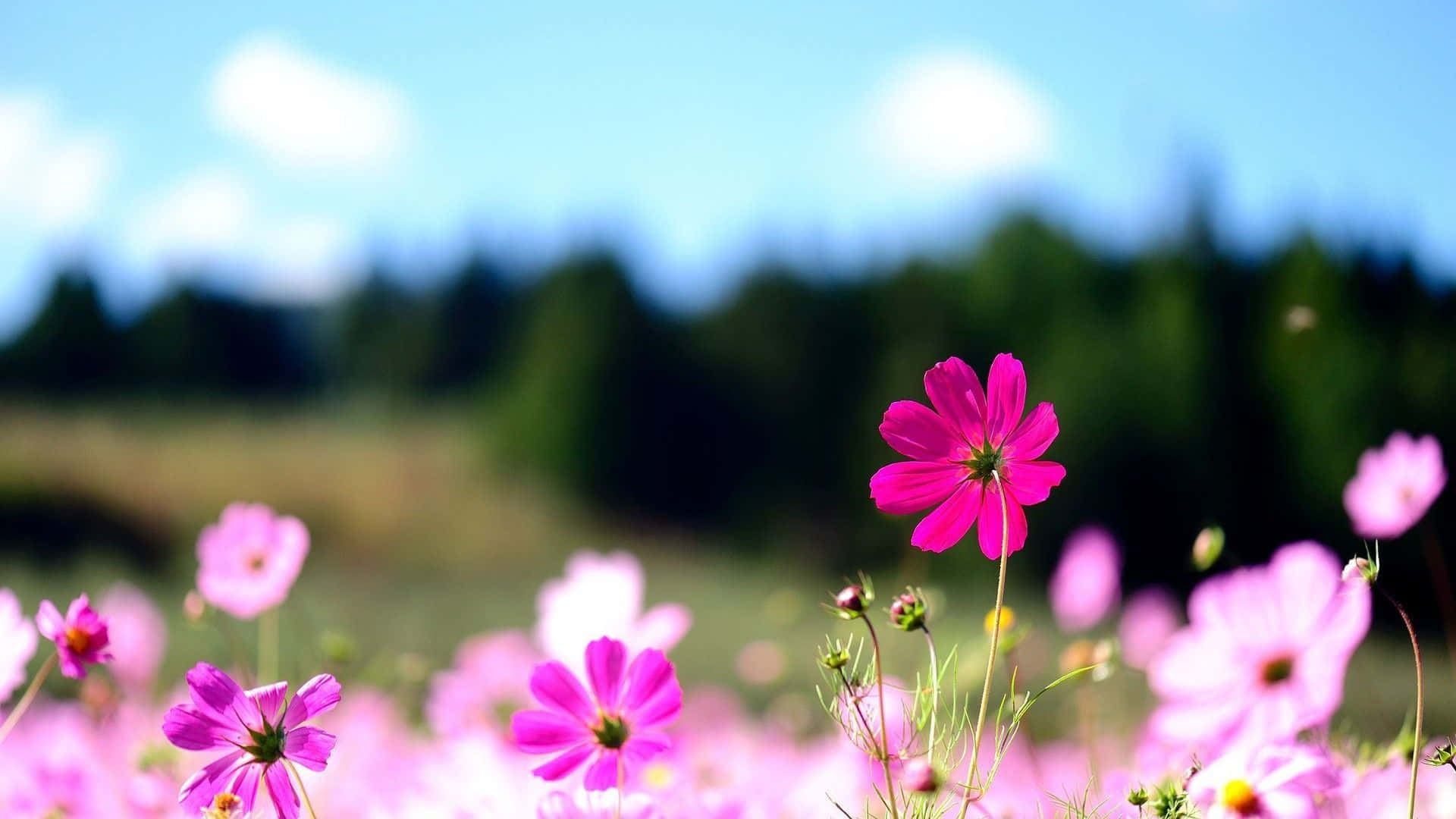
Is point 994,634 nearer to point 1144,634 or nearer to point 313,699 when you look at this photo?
point 313,699

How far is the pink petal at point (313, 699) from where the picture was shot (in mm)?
319

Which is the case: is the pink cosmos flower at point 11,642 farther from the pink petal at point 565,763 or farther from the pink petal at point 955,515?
the pink petal at point 955,515

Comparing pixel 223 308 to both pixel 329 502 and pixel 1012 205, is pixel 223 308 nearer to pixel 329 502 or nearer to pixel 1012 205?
pixel 329 502

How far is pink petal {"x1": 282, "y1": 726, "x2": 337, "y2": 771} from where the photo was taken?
0.32 metres

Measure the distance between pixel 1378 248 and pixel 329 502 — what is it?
607 centimetres

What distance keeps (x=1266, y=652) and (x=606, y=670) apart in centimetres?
22

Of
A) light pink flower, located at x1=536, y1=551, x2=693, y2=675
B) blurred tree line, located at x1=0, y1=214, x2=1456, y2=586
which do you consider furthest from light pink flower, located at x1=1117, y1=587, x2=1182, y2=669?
light pink flower, located at x1=536, y1=551, x2=693, y2=675

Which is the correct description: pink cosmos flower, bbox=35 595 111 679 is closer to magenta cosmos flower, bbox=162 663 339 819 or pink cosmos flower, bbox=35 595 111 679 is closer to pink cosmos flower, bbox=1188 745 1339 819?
magenta cosmos flower, bbox=162 663 339 819

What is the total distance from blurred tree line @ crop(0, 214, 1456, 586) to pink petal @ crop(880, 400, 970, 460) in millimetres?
1123

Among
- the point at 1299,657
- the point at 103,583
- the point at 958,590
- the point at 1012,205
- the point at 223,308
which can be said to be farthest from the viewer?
the point at 223,308

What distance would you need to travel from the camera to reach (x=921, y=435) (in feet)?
1.09

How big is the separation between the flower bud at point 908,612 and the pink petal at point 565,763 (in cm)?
9

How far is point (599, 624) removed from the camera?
54 cm

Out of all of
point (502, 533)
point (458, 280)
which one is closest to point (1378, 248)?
point (502, 533)
